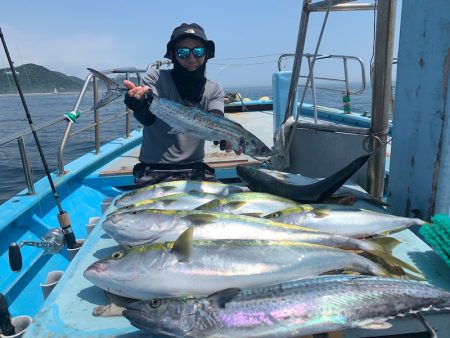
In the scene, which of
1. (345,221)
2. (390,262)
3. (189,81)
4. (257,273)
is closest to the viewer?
(257,273)

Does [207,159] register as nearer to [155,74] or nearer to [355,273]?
[155,74]

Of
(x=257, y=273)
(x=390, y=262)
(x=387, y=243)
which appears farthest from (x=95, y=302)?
(x=387, y=243)

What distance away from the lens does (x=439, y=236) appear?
2010mm

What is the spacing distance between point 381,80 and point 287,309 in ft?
8.09

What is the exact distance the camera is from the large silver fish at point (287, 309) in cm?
137

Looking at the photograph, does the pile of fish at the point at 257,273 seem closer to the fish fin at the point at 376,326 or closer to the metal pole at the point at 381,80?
the fish fin at the point at 376,326

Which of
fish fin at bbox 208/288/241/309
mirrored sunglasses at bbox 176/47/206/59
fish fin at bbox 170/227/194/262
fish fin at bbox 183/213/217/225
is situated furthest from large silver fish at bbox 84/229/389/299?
mirrored sunglasses at bbox 176/47/206/59

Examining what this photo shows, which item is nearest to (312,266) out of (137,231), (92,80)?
(137,231)

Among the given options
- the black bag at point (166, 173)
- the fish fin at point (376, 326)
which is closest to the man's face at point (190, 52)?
the black bag at point (166, 173)

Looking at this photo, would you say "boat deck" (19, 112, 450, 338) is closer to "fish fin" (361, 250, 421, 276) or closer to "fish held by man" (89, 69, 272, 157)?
"fish fin" (361, 250, 421, 276)

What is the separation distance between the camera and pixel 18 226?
3988 millimetres

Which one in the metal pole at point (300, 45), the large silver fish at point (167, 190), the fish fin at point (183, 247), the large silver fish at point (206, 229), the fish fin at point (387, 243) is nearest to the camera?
the fish fin at point (183, 247)

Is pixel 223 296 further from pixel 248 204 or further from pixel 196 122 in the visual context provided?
pixel 196 122

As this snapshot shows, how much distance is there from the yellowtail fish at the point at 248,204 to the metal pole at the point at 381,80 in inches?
47.6
